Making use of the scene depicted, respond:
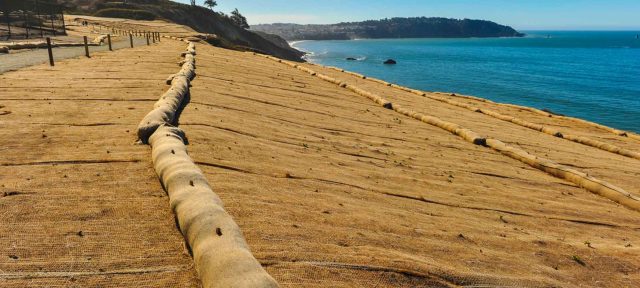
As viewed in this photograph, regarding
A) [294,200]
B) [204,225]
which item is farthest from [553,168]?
[204,225]

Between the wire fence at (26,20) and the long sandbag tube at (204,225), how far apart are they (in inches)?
1348

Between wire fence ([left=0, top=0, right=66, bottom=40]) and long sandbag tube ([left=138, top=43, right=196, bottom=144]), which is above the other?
wire fence ([left=0, top=0, right=66, bottom=40])

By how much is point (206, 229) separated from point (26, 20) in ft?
136

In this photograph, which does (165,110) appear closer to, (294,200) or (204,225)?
(294,200)

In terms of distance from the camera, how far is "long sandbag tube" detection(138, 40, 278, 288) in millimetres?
3322

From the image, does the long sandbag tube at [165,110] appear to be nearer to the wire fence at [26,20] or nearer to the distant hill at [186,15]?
the wire fence at [26,20]

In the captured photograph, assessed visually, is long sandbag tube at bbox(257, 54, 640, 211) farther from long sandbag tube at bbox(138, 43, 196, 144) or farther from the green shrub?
the green shrub

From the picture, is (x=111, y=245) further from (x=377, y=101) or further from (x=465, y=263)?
(x=377, y=101)

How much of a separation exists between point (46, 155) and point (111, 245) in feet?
9.27

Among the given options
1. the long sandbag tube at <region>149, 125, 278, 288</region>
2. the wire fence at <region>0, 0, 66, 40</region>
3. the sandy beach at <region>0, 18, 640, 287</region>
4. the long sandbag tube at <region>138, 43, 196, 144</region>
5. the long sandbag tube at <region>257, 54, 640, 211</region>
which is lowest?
the long sandbag tube at <region>257, 54, 640, 211</region>

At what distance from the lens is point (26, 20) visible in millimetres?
36500

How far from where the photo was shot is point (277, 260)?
388 centimetres

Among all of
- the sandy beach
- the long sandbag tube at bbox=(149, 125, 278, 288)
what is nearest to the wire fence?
the sandy beach

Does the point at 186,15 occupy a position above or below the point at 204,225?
above
